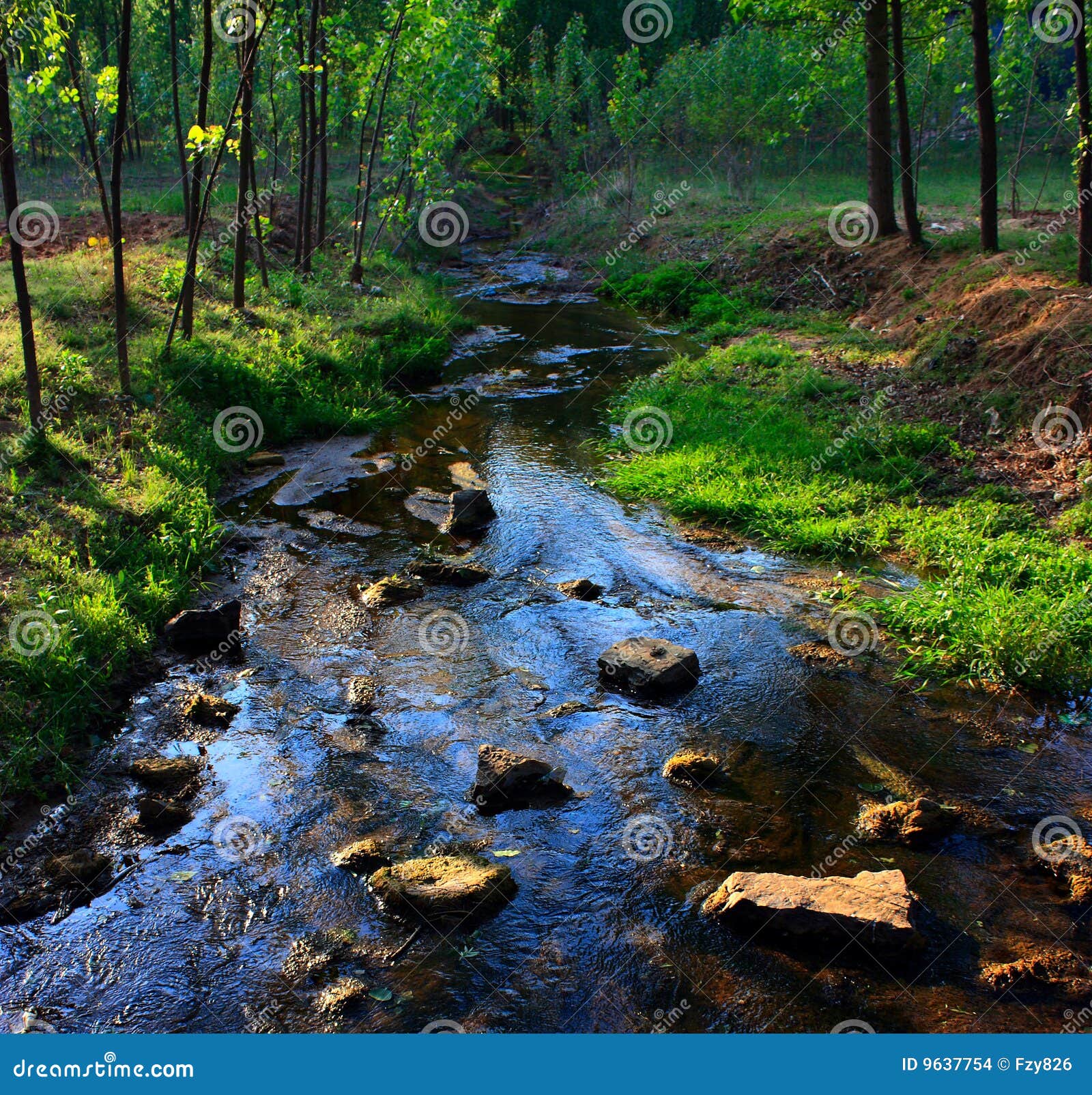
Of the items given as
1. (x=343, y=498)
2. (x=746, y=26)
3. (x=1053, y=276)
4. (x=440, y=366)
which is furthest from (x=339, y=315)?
(x=746, y=26)

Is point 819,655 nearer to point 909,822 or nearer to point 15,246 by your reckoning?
point 909,822

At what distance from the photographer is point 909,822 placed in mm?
5840

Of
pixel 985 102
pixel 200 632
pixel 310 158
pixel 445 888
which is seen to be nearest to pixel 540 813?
pixel 445 888

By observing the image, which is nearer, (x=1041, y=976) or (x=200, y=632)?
(x=1041, y=976)

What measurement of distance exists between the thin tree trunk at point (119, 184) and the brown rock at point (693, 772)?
8682 mm

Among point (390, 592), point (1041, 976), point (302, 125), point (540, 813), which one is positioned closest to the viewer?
point (1041, 976)

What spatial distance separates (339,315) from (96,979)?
14612 millimetres

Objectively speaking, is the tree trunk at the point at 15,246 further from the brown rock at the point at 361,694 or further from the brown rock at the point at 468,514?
the brown rock at the point at 361,694

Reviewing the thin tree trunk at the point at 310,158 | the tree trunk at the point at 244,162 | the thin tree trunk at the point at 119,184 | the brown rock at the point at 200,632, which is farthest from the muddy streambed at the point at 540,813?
the thin tree trunk at the point at 310,158

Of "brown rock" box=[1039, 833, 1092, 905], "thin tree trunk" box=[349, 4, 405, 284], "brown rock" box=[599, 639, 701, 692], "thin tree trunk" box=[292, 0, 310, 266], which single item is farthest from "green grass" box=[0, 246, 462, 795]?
"brown rock" box=[1039, 833, 1092, 905]

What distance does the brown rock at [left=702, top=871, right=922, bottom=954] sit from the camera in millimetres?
4934

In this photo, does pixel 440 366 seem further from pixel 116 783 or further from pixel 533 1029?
pixel 533 1029

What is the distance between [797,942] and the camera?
5012 millimetres

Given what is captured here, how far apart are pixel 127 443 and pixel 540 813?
7.32 m
